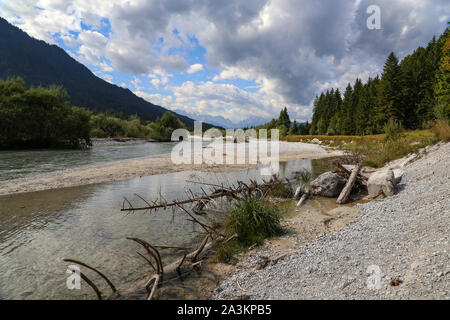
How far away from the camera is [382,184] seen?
9906 mm

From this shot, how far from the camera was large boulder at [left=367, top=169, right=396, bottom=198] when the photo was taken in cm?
959

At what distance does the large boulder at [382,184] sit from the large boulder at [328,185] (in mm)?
1522

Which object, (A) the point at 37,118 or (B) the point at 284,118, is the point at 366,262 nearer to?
(A) the point at 37,118

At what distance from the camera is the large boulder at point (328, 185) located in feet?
38.0

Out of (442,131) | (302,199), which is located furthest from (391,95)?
(302,199)

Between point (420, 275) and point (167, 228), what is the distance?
279 inches

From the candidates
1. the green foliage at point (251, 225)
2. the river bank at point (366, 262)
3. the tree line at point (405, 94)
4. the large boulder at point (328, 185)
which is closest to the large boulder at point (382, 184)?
the large boulder at point (328, 185)

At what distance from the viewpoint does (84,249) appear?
6.54 m

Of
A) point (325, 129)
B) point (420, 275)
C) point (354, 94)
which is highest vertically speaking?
point (354, 94)

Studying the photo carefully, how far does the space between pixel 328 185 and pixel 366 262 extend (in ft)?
26.5

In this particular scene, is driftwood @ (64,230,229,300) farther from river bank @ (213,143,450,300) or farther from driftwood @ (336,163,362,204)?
driftwood @ (336,163,362,204)

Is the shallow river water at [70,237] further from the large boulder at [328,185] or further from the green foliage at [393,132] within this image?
the green foliage at [393,132]
